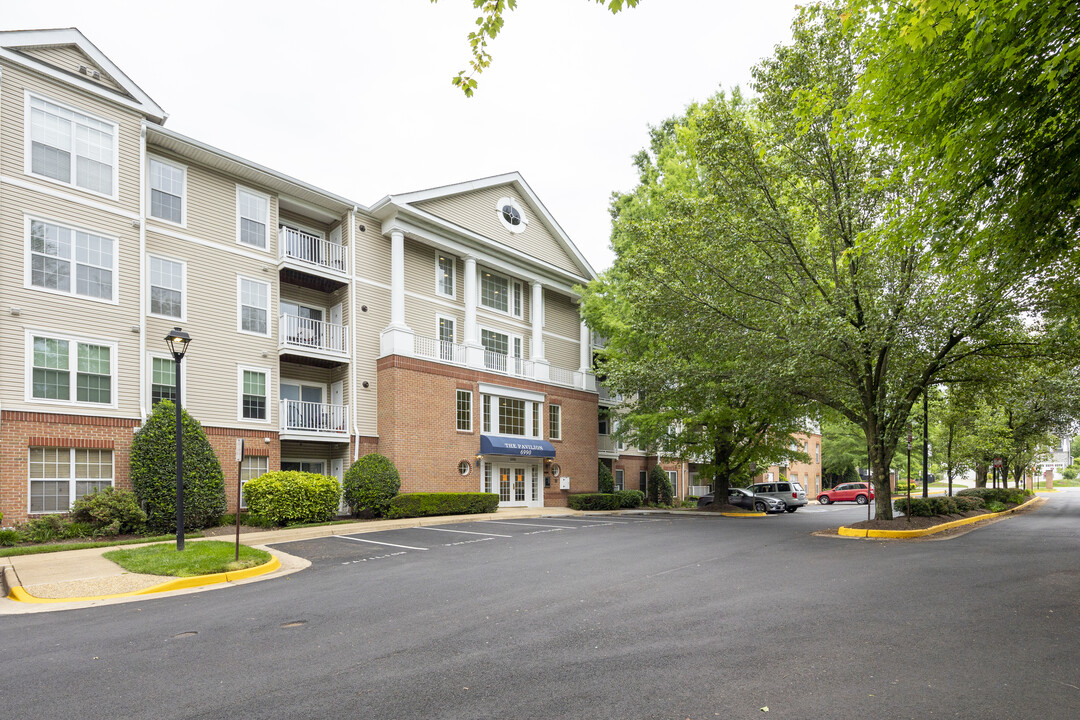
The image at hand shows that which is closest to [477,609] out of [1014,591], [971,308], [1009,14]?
[1014,591]

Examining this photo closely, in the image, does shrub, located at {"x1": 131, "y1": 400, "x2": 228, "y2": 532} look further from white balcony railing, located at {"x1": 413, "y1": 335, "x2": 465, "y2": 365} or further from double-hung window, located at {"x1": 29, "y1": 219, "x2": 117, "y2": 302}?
white balcony railing, located at {"x1": 413, "y1": 335, "x2": 465, "y2": 365}

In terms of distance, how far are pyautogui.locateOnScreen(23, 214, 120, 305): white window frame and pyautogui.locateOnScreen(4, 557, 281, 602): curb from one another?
969 cm

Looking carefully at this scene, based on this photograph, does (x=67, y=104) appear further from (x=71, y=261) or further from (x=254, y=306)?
(x=254, y=306)

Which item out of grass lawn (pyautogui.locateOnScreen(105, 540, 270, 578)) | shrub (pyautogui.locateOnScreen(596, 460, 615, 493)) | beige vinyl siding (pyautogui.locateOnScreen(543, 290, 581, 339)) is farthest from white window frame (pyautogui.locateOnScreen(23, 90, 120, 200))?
shrub (pyautogui.locateOnScreen(596, 460, 615, 493))

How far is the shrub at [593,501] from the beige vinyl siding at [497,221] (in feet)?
35.5

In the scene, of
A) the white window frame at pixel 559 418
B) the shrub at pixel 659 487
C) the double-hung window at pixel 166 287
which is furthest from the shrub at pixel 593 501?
the double-hung window at pixel 166 287

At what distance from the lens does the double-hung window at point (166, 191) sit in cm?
1902

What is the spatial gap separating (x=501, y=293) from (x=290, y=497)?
13.8 metres

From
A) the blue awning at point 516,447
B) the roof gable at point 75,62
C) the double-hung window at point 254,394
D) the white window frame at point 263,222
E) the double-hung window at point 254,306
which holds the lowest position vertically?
the blue awning at point 516,447

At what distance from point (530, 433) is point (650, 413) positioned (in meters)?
5.29

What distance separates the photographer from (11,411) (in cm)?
1530

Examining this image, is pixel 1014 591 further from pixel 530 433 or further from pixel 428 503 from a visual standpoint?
pixel 530 433

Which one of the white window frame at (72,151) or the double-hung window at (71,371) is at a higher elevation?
the white window frame at (72,151)

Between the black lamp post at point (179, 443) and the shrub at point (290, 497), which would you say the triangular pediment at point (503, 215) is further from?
the black lamp post at point (179, 443)
